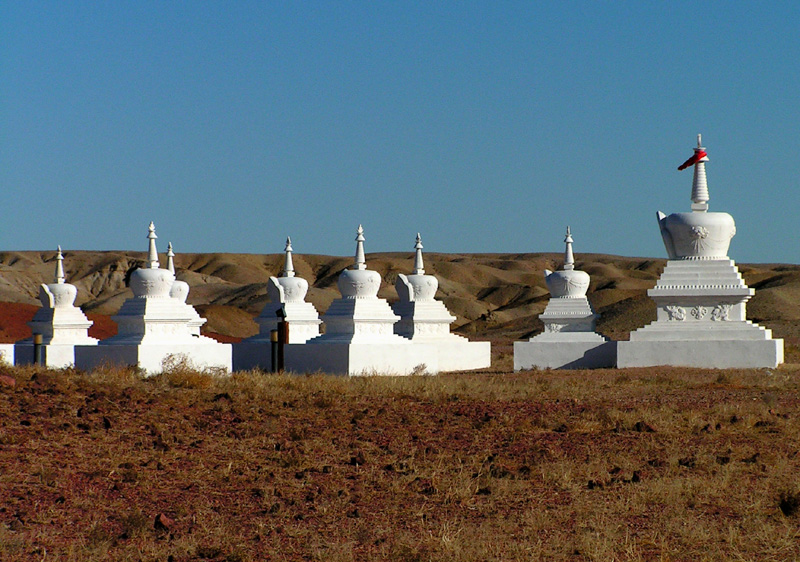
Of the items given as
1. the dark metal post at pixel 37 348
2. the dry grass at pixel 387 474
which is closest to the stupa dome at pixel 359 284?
the dry grass at pixel 387 474

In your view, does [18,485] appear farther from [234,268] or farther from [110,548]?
[234,268]

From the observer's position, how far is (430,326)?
32.4 metres

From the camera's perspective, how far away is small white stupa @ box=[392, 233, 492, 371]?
3189 centimetres

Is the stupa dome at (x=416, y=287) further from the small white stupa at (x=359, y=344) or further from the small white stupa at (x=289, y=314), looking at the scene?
the small white stupa at (x=359, y=344)

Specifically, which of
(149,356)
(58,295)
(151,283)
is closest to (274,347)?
(149,356)

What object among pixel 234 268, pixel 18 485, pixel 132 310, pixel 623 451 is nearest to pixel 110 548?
pixel 18 485

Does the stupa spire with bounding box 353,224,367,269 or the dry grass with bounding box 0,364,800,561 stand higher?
the stupa spire with bounding box 353,224,367,269

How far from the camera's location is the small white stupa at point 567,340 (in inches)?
1109

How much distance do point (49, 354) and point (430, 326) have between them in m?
10.7

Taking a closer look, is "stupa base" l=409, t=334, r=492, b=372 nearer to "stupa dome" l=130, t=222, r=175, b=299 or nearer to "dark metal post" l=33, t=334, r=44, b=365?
"stupa dome" l=130, t=222, r=175, b=299

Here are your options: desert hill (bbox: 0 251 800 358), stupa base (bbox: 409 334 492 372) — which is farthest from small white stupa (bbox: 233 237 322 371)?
desert hill (bbox: 0 251 800 358)

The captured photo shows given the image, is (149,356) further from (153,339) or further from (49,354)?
(49,354)

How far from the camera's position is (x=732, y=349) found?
2558 centimetres

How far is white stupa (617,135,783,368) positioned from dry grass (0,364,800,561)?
18.3ft
